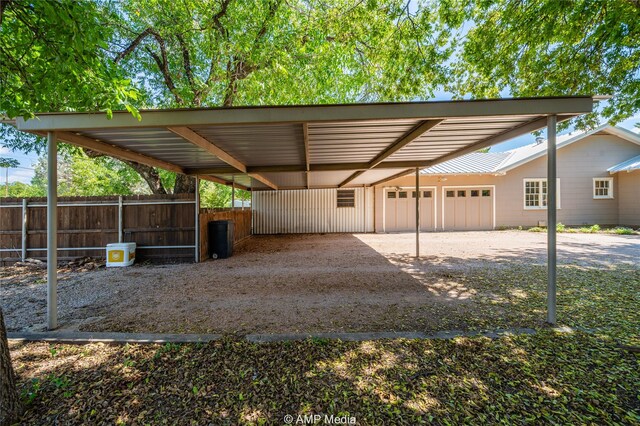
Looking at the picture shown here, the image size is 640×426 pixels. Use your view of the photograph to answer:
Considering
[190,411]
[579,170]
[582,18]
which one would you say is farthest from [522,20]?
[579,170]

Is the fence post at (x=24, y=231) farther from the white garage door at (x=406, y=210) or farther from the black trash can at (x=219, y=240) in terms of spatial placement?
the white garage door at (x=406, y=210)

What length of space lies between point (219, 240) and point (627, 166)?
61.5ft

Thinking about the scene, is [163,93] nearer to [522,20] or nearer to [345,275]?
[345,275]

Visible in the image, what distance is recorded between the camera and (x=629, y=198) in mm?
12891

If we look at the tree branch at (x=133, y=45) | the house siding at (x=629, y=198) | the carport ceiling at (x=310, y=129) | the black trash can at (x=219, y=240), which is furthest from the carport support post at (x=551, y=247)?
the house siding at (x=629, y=198)

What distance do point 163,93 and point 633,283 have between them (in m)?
13.2

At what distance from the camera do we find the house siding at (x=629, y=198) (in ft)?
41.1

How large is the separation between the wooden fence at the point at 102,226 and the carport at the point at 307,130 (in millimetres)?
1968

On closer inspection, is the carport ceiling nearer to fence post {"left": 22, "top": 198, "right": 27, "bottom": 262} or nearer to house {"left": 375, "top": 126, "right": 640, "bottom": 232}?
fence post {"left": 22, "top": 198, "right": 27, "bottom": 262}

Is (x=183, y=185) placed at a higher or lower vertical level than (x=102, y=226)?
higher

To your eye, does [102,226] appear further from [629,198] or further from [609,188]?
[629,198]

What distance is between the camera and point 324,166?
694 cm

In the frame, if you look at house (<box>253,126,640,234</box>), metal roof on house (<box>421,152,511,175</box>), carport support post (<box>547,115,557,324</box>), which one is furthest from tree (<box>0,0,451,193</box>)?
house (<box>253,126,640,234</box>)

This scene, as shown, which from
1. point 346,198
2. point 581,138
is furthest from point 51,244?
point 581,138
